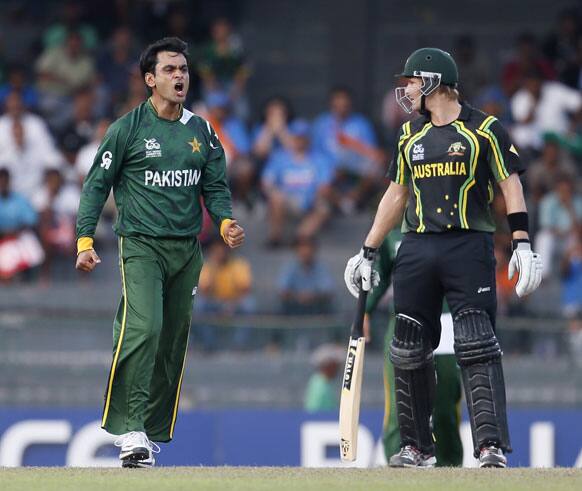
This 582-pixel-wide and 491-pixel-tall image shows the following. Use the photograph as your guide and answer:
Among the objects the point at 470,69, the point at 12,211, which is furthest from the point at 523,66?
the point at 12,211

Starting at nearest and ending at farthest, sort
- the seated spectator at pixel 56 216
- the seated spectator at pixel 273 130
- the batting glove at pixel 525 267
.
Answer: the batting glove at pixel 525 267, the seated spectator at pixel 56 216, the seated spectator at pixel 273 130

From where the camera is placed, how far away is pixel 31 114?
56.0ft

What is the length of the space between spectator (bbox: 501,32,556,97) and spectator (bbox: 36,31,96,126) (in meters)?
4.73

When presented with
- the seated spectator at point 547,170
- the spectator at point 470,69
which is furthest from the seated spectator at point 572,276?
the spectator at point 470,69

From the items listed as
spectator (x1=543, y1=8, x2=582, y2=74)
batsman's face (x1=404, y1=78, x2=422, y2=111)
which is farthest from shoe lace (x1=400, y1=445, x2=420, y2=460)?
spectator (x1=543, y1=8, x2=582, y2=74)

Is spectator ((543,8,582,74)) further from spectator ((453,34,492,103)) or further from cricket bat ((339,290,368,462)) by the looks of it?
cricket bat ((339,290,368,462))

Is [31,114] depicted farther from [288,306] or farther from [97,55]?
[288,306]

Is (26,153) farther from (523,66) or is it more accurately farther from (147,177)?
(147,177)

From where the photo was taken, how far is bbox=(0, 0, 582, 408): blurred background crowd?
15.4 meters

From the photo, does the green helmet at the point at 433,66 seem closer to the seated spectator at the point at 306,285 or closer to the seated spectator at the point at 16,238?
the seated spectator at the point at 306,285

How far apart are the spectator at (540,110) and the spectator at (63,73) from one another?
4813mm

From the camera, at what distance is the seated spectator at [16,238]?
50.8 ft

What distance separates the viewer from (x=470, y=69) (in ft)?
59.7

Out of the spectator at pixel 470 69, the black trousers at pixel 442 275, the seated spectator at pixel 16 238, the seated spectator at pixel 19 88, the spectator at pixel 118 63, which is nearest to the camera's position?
the black trousers at pixel 442 275
